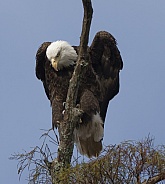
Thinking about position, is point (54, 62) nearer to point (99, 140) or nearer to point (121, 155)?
point (99, 140)

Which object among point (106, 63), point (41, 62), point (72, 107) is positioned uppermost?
point (41, 62)

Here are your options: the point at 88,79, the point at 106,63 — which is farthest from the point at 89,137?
the point at 106,63

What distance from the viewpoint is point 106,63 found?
30.1 ft

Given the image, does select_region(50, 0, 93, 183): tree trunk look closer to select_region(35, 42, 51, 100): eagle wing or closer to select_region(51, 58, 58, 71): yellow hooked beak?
select_region(51, 58, 58, 71): yellow hooked beak

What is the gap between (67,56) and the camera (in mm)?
8992

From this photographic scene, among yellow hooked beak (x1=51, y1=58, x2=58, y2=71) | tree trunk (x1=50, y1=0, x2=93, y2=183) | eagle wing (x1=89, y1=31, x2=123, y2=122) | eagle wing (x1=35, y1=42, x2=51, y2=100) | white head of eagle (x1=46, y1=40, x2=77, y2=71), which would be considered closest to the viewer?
tree trunk (x1=50, y1=0, x2=93, y2=183)

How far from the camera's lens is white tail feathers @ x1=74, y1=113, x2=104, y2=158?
8.77 meters

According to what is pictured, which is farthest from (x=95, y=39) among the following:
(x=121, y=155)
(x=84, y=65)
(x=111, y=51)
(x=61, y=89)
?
(x=121, y=155)

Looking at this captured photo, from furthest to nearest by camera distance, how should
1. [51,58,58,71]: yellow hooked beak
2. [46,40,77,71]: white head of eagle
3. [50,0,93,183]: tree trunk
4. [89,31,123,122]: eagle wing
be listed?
1. [89,31,123,122]: eagle wing
2. [46,40,77,71]: white head of eagle
3. [51,58,58,71]: yellow hooked beak
4. [50,0,93,183]: tree trunk

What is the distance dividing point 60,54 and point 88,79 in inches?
20.5

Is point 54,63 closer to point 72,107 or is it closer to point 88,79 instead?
point 88,79

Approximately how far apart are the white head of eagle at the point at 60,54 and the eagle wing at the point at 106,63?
0.93ft

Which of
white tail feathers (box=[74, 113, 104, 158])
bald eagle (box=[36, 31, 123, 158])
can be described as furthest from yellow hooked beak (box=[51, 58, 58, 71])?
white tail feathers (box=[74, 113, 104, 158])

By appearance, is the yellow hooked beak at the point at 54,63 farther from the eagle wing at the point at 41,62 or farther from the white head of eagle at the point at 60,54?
the eagle wing at the point at 41,62
